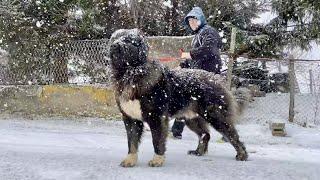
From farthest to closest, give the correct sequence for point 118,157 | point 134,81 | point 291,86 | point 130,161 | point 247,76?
point 247,76 < point 291,86 < point 118,157 < point 130,161 < point 134,81

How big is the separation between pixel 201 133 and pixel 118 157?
116 centimetres

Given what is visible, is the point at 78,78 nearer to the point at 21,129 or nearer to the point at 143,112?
the point at 21,129

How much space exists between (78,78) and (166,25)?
3.38 meters

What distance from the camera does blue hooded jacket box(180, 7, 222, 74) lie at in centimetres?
674

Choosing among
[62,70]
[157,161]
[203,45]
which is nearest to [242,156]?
[157,161]

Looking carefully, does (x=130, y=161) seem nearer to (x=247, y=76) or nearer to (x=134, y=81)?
(x=134, y=81)

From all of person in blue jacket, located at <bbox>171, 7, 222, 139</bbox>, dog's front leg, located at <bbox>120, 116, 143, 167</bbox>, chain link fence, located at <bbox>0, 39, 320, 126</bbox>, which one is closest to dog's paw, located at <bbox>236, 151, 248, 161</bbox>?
dog's front leg, located at <bbox>120, 116, 143, 167</bbox>

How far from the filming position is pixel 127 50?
4.71 metres

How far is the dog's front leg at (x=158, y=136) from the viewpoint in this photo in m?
4.94

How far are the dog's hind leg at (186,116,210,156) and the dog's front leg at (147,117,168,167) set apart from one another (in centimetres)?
107

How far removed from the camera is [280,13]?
13414 mm

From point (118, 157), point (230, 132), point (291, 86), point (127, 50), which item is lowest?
point (118, 157)

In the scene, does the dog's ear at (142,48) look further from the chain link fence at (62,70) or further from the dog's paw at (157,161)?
the chain link fence at (62,70)

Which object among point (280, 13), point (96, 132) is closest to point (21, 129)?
point (96, 132)
